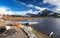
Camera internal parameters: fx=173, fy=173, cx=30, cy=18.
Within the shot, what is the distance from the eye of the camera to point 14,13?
13750 mm

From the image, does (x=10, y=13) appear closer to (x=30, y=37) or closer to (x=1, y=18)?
(x=1, y=18)

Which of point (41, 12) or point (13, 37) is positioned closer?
point (13, 37)

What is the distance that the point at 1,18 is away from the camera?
16.3 meters

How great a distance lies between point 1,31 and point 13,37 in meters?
1.23

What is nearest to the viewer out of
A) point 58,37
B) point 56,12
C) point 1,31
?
point 1,31

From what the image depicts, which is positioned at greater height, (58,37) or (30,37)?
(30,37)

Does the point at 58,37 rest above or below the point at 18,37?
below

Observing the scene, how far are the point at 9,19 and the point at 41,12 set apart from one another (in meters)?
3.30

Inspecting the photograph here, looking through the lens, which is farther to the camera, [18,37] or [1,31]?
[1,31]

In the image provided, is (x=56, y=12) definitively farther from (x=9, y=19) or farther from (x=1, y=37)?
(x=1, y=37)

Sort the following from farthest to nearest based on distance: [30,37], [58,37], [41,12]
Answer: [41,12], [58,37], [30,37]

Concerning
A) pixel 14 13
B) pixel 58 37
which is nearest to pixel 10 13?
pixel 14 13

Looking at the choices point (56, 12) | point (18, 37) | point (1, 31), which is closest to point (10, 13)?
point (56, 12)

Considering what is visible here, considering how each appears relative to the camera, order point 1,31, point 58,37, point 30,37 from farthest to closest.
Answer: point 58,37 < point 1,31 < point 30,37
